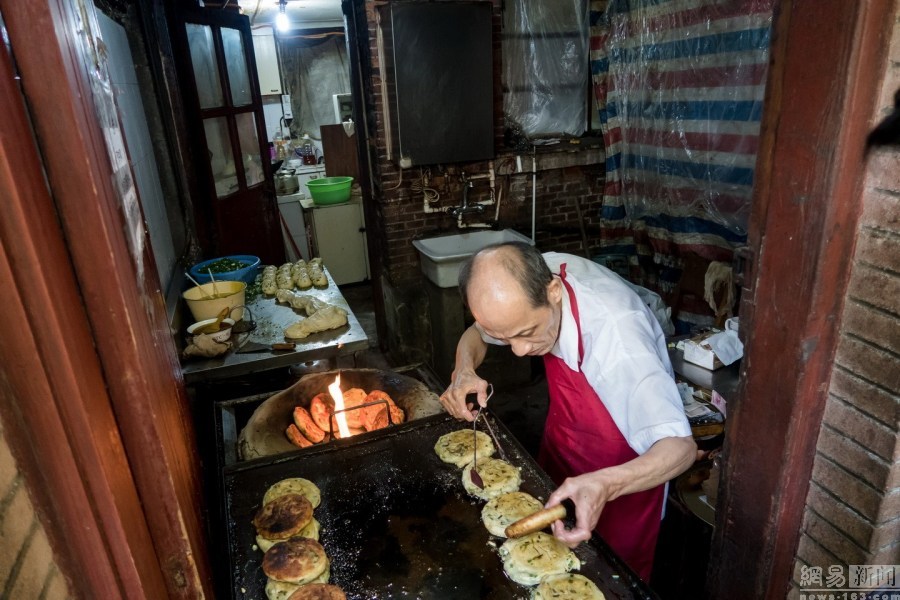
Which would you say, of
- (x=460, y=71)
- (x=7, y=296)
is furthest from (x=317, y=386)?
(x=460, y=71)

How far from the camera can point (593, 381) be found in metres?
2.34

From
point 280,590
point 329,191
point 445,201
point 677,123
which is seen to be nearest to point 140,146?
point 445,201

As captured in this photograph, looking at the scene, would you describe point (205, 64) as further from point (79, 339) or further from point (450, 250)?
point (79, 339)

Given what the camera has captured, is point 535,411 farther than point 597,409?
Yes

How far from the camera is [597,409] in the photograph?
8.23 feet

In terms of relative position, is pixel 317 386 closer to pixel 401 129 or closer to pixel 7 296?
pixel 7 296

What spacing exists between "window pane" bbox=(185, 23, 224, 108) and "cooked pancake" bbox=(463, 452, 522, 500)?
5.17 m

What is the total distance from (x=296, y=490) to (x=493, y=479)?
0.81 metres

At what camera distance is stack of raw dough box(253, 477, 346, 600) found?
185 centimetres

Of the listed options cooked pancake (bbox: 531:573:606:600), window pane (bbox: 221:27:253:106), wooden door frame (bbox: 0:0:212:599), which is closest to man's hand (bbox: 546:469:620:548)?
cooked pancake (bbox: 531:573:606:600)

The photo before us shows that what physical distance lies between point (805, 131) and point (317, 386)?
8.50 feet

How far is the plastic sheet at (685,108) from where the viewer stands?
4430 mm

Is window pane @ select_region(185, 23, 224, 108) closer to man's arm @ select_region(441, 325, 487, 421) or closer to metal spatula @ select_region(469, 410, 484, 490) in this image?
man's arm @ select_region(441, 325, 487, 421)

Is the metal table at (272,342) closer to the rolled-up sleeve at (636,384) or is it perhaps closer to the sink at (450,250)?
the sink at (450,250)
